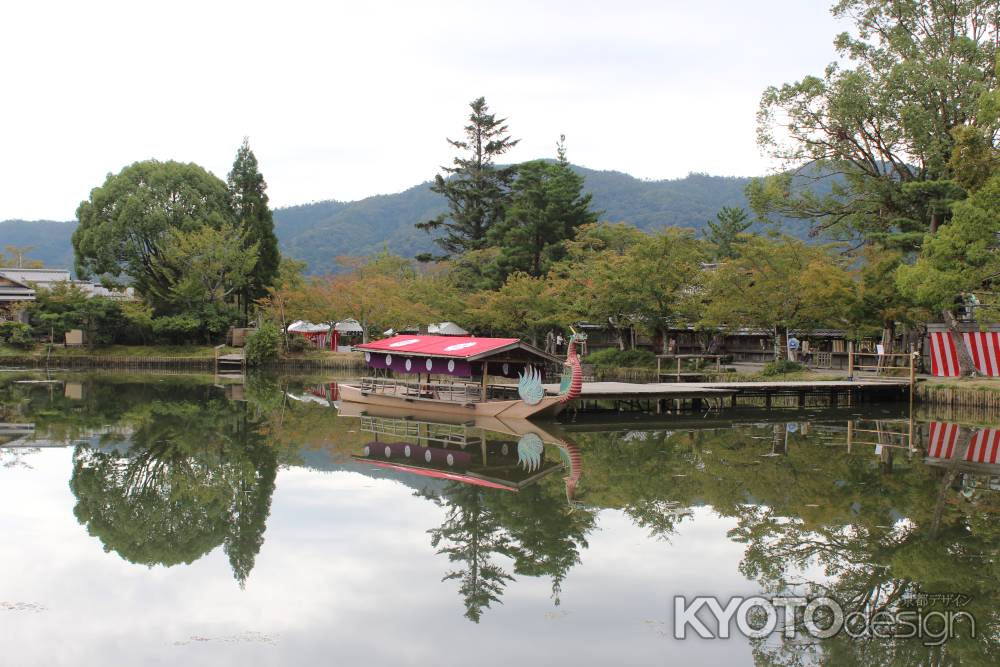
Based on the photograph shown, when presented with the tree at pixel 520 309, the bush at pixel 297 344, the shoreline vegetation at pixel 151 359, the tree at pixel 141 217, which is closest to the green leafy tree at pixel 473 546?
the tree at pixel 520 309

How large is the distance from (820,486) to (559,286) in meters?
21.2

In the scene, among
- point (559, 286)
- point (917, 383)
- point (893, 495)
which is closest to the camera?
point (893, 495)

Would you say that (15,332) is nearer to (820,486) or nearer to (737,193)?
(820,486)

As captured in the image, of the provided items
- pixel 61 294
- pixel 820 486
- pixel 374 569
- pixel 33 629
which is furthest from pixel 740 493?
pixel 61 294

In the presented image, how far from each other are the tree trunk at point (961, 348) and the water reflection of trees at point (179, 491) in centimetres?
2026

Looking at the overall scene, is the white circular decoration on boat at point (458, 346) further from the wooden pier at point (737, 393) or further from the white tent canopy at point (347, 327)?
the white tent canopy at point (347, 327)

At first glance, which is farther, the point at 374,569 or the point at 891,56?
the point at 891,56

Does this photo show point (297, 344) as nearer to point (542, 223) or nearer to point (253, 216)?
point (253, 216)

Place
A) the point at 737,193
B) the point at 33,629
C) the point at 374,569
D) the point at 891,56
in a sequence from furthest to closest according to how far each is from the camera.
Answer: the point at 737,193 < the point at 891,56 < the point at 374,569 < the point at 33,629

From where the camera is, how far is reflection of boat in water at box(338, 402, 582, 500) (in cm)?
1348

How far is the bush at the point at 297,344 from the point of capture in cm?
4088

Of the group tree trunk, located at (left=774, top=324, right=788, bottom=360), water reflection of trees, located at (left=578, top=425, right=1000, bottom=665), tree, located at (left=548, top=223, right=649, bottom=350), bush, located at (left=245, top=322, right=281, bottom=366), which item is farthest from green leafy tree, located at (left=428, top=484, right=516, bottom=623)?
bush, located at (left=245, top=322, right=281, bottom=366)

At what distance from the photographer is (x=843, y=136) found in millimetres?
27344

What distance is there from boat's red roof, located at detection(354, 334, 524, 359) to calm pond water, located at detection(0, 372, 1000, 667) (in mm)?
2573
